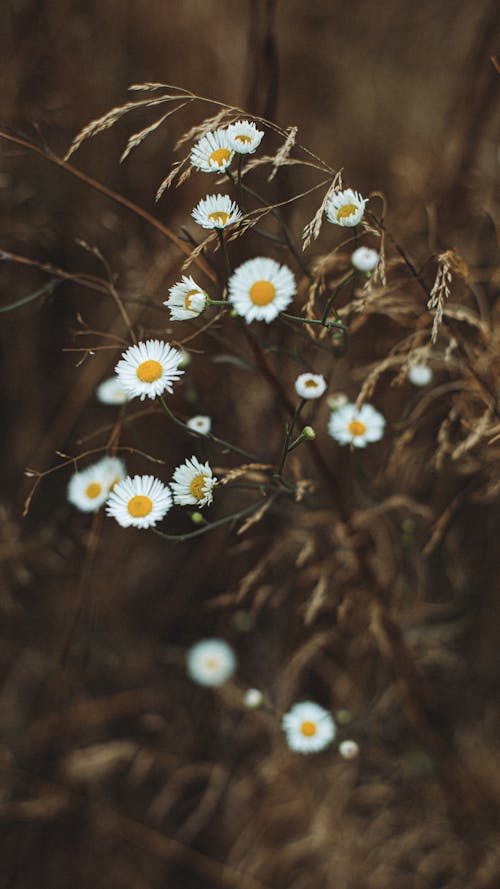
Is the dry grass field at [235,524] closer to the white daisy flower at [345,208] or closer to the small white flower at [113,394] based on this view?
the small white flower at [113,394]

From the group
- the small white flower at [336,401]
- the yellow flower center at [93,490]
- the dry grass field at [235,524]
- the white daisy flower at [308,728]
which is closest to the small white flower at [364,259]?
the small white flower at [336,401]

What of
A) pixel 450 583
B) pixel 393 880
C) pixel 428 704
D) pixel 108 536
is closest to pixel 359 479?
pixel 450 583

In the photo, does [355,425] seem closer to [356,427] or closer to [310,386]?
[356,427]

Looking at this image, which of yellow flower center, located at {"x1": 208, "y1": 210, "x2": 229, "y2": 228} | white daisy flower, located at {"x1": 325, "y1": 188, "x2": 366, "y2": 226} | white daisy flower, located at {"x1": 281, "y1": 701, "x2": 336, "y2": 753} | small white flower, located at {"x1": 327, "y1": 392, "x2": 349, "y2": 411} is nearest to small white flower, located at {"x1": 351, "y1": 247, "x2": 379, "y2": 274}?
white daisy flower, located at {"x1": 325, "y1": 188, "x2": 366, "y2": 226}

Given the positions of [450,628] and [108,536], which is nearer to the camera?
[450,628]

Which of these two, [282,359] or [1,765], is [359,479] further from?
[1,765]

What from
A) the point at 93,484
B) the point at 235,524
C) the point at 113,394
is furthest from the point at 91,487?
the point at 235,524

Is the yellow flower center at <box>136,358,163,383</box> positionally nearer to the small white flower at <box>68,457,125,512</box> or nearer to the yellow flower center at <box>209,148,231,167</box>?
the yellow flower center at <box>209,148,231,167</box>
